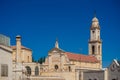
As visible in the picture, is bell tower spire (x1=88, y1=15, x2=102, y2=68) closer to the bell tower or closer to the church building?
the bell tower

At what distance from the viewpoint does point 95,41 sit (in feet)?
284

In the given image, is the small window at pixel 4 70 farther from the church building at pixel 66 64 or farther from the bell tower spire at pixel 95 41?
the bell tower spire at pixel 95 41

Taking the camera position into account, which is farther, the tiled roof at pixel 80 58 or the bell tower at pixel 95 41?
the bell tower at pixel 95 41

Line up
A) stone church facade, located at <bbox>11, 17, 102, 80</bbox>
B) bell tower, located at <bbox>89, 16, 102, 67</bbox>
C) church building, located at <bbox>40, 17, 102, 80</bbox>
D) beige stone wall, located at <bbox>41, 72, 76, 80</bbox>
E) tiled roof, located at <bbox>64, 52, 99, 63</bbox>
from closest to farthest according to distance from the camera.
Result: 1. beige stone wall, located at <bbox>41, 72, 76, 80</bbox>
2. stone church facade, located at <bbox>11, 17, 102, 80</bbox>
3. church building, located at <bbox>40, 17, 102, 80</bbox>
4. tiled roof, located at <bbox>64, 52, 99, 63</bbox>
5. bell tower, located at <bbox>89, 16, 102, 67</bbox>

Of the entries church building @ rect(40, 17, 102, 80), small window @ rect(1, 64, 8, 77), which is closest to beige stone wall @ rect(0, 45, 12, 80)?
small window @ rect(1, 64, 8, 77)

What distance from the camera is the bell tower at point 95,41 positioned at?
86.2 meters

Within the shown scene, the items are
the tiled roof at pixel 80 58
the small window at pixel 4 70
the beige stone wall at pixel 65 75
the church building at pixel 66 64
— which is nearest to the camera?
the small window at pixel 4 70

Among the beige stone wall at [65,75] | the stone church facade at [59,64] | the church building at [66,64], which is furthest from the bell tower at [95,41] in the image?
the beige stone wall at [65,75]

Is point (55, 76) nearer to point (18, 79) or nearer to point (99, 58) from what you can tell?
point (99, 58)

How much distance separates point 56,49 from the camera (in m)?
76.8

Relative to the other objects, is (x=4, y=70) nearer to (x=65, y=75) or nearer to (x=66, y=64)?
(x=65, y=75)

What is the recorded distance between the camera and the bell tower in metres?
86.2

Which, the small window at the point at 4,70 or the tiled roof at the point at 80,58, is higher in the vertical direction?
the tiled roof at the point at 80,58

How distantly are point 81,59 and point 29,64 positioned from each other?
10.1 m
